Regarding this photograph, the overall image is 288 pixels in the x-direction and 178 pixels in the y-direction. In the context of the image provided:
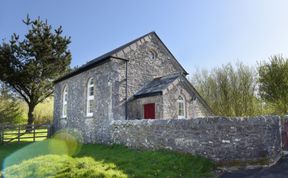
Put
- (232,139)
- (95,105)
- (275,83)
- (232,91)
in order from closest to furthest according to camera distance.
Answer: (232,139) → (95,105) → (275,83) → (232,91)

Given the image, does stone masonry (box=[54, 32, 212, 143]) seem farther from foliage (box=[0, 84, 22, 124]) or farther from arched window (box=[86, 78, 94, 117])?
foliage (box=[0, 84, 22, 124])

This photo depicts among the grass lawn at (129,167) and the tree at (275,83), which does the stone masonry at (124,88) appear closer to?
the tree at (275,83)

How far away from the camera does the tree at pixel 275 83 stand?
16750 mm

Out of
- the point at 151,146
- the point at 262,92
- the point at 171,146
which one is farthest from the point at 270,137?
the point at 262,92

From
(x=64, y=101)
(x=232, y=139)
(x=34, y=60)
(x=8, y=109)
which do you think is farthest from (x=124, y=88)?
(x=8, y=109)

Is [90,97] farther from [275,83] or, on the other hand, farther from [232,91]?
[275,83]

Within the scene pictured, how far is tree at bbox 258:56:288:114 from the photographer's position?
1675 cm

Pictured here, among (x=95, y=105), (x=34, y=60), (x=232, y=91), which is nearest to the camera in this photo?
(x=95, y=105)

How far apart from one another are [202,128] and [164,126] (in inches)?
69.0

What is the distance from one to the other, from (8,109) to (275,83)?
3048cm

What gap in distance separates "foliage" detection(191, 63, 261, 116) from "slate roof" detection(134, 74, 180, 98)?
8.28 m

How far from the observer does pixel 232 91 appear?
2108 centimetres

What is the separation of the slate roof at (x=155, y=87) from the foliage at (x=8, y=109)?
21.1m

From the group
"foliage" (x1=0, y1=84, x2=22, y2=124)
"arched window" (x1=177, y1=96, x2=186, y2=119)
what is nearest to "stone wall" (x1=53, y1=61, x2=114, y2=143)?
"arched window" (x1=177, y1=96, x2=186, y2=119)
